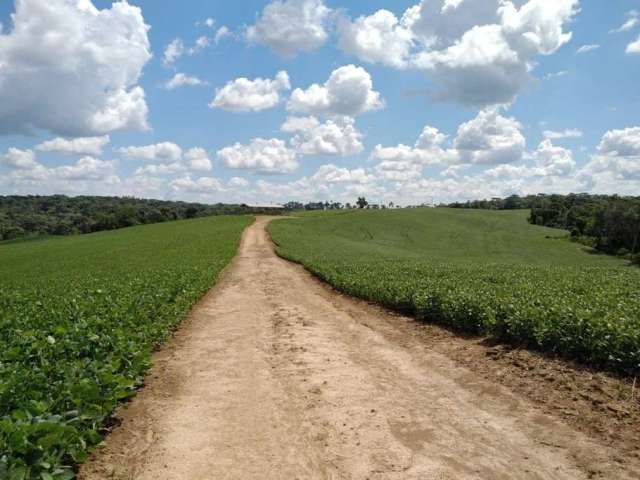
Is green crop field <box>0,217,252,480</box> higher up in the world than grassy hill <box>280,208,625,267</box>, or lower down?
higher up

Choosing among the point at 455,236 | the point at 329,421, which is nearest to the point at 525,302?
the point at 329,421

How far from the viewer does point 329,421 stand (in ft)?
25.4

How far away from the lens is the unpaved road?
6.32 meters

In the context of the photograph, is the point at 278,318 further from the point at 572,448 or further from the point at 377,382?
the point at 572,448

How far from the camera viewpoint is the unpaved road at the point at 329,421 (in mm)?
6324

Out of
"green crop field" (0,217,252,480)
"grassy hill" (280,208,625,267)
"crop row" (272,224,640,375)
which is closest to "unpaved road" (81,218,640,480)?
"green crop field" (0,217,252,480)

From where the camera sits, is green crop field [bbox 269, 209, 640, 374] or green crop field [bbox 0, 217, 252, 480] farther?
green crop field [bbox 269, 209, 640, 374]

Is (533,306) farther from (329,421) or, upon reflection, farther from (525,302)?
(329,421)

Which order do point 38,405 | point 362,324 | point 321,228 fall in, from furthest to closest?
point 321,228, point 362,324, point 38,405

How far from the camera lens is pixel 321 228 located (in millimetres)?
81125

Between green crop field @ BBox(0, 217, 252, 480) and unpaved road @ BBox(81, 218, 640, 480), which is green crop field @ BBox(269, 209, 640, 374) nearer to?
unpaved road @ BBox(81, 218, 640, 480)

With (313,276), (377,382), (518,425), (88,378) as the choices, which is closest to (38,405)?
(88,378)

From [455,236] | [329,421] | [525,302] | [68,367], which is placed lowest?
[455,236]

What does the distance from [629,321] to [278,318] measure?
33.2 ft
